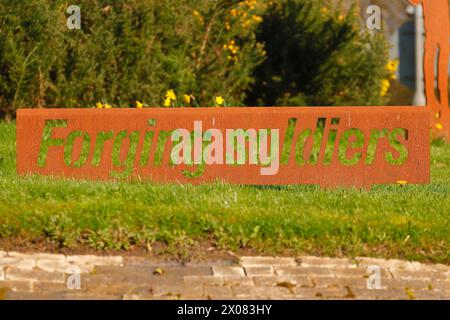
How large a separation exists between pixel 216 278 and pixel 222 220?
0.78 meters

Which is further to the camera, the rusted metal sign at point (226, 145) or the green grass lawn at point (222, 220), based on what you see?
the rusted metal sign at point (226, 145)

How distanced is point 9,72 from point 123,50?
1.36 metres

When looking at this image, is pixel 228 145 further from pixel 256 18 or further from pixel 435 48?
pixel 256 18

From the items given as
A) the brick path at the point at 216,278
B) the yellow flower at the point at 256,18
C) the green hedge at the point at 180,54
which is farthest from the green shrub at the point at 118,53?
the brick path at the point at 216,278

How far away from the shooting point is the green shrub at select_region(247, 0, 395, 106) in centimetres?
1291

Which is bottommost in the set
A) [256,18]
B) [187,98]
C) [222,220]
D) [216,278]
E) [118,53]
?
[216,278]

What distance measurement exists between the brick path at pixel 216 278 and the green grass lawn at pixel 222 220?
0.62 feet

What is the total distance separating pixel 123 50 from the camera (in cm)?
1104

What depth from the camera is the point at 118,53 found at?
11016 mm

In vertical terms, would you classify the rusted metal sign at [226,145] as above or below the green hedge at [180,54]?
Result: below

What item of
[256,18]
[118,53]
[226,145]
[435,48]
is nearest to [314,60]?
[256,18]

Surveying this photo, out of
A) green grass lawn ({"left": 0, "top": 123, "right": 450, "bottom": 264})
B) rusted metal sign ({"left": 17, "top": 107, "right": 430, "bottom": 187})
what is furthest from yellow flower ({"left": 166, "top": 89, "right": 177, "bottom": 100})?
green grass lawn ({"left": 0, "top": 123, "right": 450, "bottom": 264})

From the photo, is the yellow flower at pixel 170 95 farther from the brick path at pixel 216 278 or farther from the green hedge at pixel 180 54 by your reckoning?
the brick path at pixel 216 278

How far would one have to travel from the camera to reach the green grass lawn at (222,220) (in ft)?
19.1
